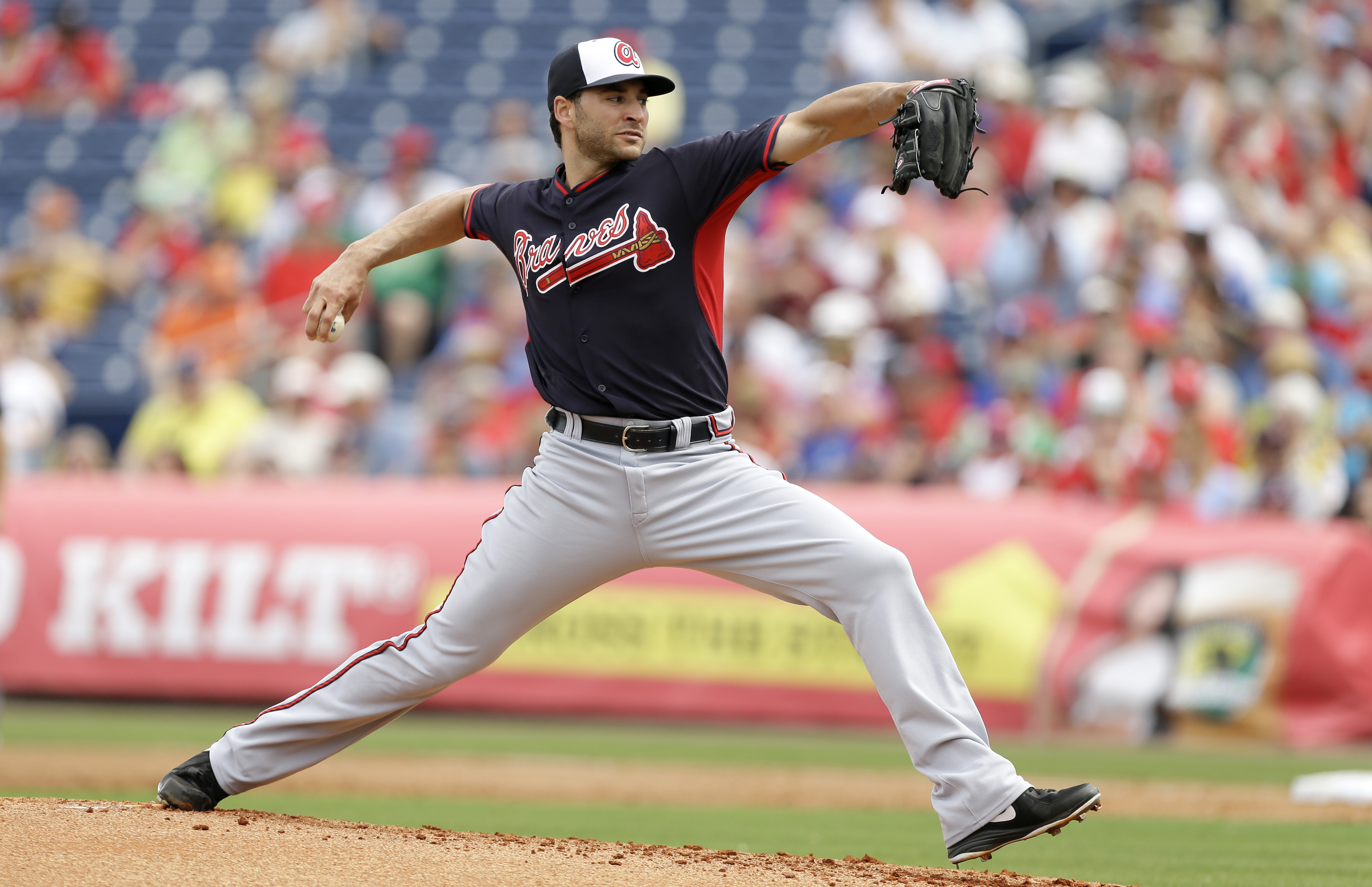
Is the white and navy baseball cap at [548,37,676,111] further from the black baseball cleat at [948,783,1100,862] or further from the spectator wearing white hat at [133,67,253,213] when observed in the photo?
the spectator wearing white hat at [133,67,253,213]

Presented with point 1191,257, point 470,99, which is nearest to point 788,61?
point 470,99

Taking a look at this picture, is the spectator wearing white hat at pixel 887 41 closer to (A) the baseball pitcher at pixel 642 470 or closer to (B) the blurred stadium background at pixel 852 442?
(B) the blurred stadium background at pixel 852 442

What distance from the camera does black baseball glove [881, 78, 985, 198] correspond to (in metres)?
4.16

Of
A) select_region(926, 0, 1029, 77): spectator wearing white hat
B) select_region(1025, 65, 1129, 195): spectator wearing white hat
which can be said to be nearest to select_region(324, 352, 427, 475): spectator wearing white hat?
select_region(1025, 65, 1129, 195): spectator wearing white hat

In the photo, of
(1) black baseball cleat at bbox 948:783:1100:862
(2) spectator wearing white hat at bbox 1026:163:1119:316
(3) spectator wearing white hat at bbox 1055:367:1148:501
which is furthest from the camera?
(2) spectator wearing white hat at bbox 1026:163:1119:316

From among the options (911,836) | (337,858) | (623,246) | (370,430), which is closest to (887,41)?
(370,430)

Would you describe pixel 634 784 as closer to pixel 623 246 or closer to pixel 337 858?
pixel 337 858

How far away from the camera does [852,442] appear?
10.6 metres

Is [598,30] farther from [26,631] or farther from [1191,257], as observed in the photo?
[26,631]

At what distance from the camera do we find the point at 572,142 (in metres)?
4.69

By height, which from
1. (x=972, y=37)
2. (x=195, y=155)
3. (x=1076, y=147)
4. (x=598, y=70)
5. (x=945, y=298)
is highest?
(x=972, y=37)

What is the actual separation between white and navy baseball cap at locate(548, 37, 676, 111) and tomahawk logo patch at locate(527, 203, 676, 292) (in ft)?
1.19

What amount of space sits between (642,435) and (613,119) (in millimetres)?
882

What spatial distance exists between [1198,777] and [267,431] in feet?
21.9
